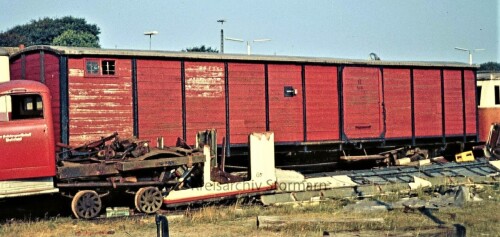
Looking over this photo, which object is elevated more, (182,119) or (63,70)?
(63,70)

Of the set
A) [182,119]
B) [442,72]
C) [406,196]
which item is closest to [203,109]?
[182,119]

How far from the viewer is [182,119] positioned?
621 inches

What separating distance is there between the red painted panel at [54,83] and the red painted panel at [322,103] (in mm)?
6924

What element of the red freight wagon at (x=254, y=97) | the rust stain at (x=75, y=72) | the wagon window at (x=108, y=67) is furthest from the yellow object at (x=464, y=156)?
the rust stain at (x=75, y=72)

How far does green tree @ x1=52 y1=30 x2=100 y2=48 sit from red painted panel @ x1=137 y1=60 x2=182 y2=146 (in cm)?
5382

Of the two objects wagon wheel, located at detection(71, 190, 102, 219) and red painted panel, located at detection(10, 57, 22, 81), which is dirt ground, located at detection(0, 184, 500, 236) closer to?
wagon wheel, located at detection(71, 190, 102, 219)

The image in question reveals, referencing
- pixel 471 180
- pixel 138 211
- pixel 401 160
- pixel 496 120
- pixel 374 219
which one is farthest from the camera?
pixel 496 120

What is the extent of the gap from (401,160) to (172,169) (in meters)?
9.66

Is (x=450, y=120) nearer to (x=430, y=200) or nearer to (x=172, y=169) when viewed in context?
(x=430, y=200)

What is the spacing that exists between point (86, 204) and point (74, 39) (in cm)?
5934

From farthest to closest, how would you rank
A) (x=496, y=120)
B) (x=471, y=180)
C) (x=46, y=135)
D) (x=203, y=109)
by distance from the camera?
(x=496, y=120) → (x=203, y=109) → (x=471, y=180) → (x=46, y=135)

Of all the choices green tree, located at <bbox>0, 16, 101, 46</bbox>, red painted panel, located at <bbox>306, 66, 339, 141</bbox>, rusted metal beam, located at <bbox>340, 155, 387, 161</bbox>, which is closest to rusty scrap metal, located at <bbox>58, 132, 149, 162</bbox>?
red painted panel, located at <bbox>306, 66, 339, 141</bbox>

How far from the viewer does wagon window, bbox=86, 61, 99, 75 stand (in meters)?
14.4

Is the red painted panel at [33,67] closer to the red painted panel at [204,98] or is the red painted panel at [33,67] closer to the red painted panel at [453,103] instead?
the red painted panel at [204,98]
